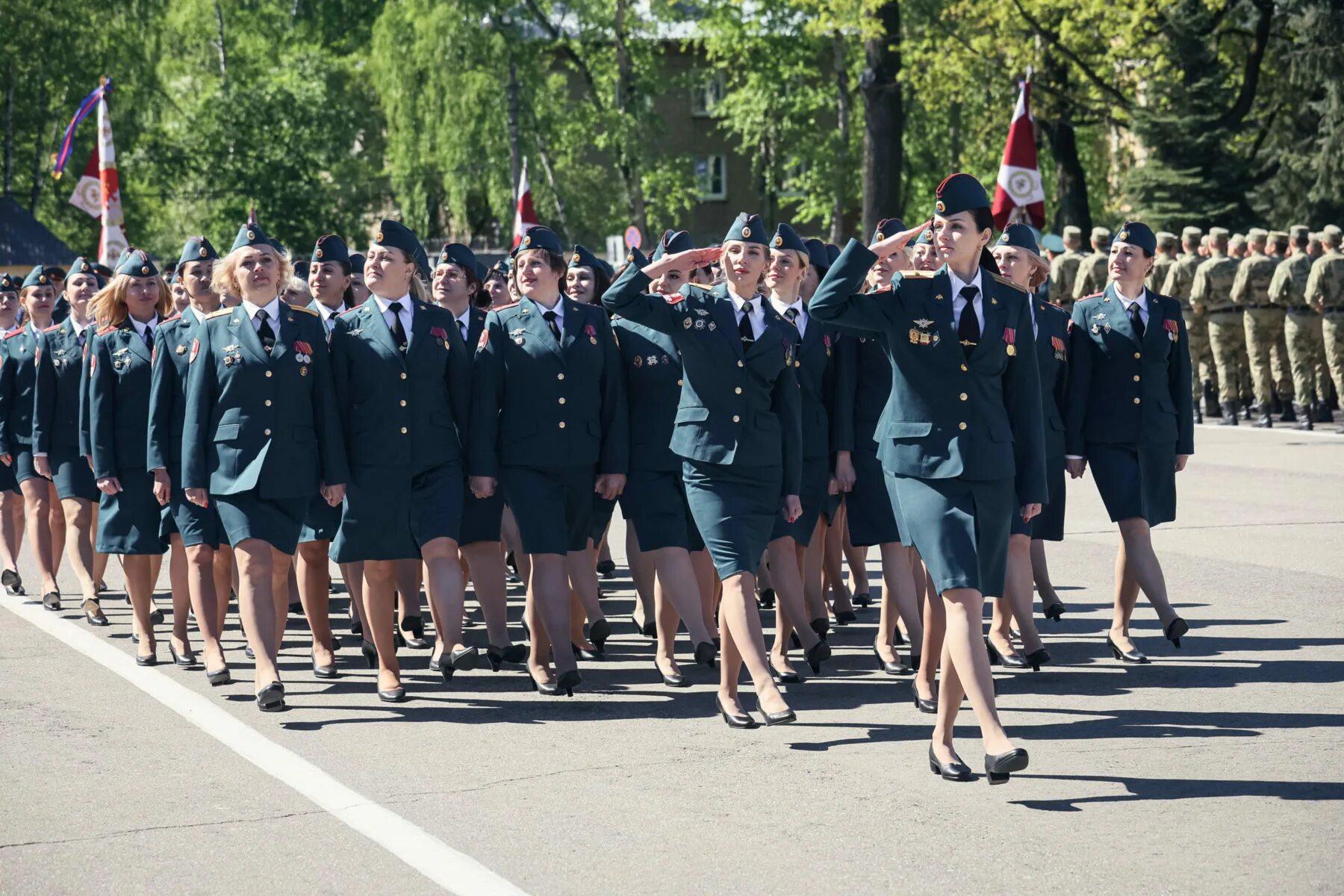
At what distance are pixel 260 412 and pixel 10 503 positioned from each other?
5.10 meters

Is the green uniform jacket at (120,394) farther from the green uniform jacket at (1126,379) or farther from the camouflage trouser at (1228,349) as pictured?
the camouflage trouser at (1228,349)

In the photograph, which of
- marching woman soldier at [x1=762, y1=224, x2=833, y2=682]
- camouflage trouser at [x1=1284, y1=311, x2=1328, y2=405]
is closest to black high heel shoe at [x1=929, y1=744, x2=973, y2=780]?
marching woman soldier at [x1=762, y1=224, x2=833, y2=682]

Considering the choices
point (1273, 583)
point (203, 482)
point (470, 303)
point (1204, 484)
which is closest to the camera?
point (203, 482)

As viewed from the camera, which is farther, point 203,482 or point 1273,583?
point 1273,583

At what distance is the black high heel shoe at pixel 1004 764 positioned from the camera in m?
6.54

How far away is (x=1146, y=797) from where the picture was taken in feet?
21.5

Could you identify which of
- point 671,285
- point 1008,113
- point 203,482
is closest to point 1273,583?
point 671,285

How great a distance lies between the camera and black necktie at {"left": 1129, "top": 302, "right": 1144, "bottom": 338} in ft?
31.1

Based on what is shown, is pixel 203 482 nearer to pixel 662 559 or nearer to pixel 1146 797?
pixel 662 559

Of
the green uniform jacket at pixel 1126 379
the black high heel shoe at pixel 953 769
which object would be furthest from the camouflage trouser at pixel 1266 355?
the black high heel shoe at pixel 953 769

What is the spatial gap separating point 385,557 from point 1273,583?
18.1 feet

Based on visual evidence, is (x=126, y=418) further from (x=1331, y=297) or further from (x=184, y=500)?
(x=1331, y=297)

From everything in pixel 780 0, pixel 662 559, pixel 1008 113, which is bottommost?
pixel 662 559

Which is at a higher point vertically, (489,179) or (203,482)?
(489,179)
